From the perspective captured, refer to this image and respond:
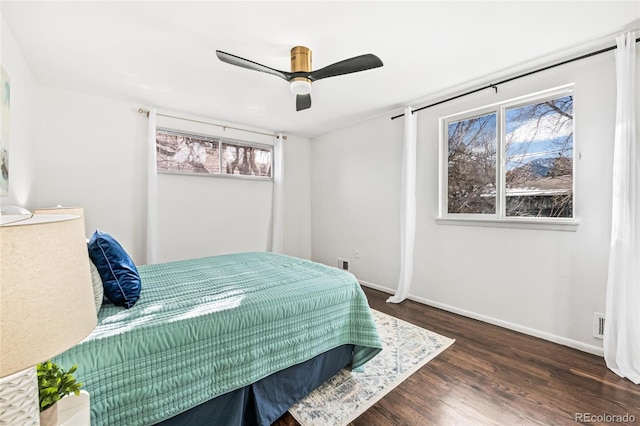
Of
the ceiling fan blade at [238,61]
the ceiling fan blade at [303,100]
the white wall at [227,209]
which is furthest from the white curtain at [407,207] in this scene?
the white wall at [227,209]

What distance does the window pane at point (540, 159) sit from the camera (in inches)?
94.2

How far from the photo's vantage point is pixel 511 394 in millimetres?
1727

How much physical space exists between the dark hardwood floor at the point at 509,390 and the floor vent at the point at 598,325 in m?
0.18

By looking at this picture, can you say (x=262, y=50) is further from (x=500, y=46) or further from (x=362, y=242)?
(x=362, y=242)

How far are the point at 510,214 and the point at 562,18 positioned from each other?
1618mm

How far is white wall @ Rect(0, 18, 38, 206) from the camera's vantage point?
1981 millimetres

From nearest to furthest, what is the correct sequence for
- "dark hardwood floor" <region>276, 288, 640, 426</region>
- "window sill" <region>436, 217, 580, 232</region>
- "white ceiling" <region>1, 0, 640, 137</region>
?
"dark hardwood floor" <region>276, 288, 640, 426</region>, "white ceiling" <region>1, 0, 640, 137</region>, "window sill" <region>436, 217, 580, 232</region>

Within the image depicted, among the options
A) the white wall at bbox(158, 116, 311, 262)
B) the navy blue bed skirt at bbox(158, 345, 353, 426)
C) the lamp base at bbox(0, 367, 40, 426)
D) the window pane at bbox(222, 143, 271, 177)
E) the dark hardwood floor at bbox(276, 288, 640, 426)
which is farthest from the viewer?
the window pane at bbox(222, 143, 271, 177)

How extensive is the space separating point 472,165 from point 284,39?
2312mm

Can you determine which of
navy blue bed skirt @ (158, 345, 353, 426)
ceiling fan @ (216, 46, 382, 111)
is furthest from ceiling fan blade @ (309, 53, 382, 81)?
navy blue bed skirt @ (158, 345, 353, 426)

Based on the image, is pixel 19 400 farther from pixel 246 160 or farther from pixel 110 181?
pixel 246 160

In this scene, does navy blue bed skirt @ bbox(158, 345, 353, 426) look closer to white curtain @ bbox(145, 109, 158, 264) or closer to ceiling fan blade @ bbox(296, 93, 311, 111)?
ceiling fan blade @ bbox(296, 93, 311, 111)

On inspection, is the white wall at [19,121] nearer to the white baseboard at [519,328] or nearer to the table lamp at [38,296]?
the table lamp at [38,296]

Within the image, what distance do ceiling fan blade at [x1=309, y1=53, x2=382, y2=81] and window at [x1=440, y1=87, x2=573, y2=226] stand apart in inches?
66.3
